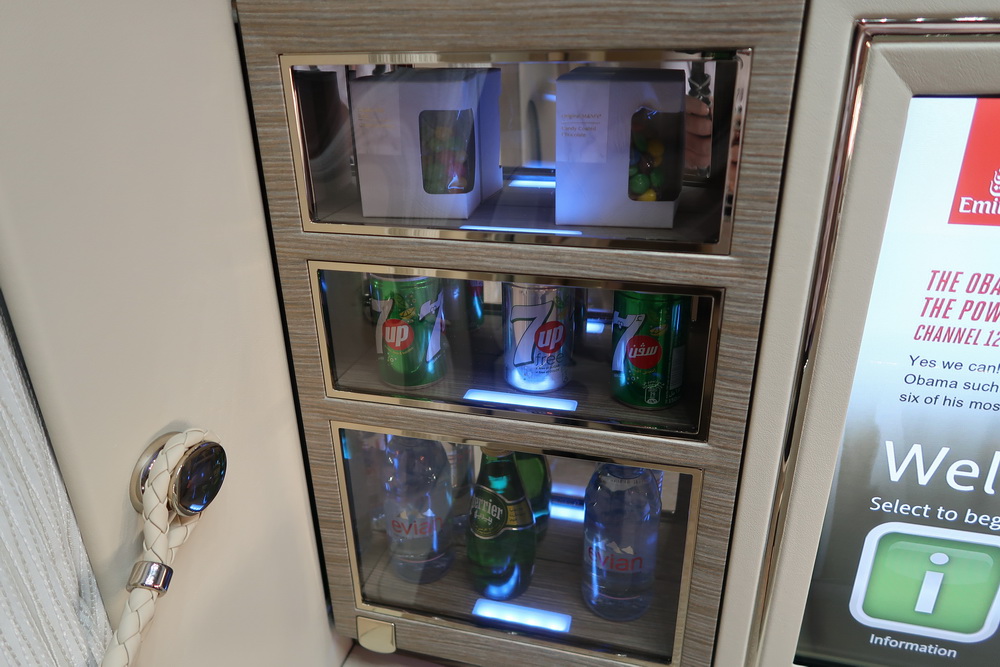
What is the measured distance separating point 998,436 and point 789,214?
1.02 feet

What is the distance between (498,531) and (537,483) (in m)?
0.09

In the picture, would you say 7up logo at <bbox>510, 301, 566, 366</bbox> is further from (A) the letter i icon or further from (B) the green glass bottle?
(A) the letter i icon

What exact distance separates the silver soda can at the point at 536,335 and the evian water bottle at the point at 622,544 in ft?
0.53

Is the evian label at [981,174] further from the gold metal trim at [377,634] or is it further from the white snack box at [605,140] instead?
the gold metal trim at [377,634]

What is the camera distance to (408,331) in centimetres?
80

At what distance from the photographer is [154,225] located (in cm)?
55

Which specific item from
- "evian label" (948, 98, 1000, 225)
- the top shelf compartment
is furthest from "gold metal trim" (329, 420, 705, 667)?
"evian label" (948, 98, 1000, 225)

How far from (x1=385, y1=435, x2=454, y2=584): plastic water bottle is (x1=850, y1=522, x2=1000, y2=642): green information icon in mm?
512

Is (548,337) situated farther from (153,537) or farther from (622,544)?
(153,537)

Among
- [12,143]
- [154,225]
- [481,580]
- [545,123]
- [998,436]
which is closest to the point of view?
[12,143]

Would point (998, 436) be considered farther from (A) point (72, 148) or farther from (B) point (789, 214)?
(A) point (72, 148)

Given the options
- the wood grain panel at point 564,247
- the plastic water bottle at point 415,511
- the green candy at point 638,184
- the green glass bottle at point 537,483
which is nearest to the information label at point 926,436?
the wood grain panel at point 564,247

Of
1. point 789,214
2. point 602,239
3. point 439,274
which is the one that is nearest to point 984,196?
point 789,214

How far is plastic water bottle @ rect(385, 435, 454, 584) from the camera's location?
923 mm
